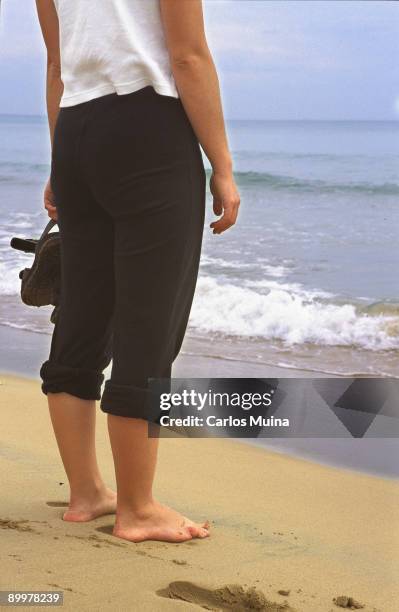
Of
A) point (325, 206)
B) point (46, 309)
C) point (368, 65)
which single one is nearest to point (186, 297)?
point (46, 309)

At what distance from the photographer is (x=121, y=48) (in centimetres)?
193

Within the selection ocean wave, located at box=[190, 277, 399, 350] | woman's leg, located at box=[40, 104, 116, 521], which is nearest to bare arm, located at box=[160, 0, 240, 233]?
woman's leg, located at box=[40, 104, 116, 521]

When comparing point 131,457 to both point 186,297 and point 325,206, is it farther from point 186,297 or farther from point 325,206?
point 325,206

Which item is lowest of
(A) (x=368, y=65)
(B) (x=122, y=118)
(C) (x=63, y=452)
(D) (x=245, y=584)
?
(D) (x=245, y=584)

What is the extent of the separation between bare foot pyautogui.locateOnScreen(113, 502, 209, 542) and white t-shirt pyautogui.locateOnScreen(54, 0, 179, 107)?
0.88 meters

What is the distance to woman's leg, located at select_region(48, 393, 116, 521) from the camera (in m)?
2.23

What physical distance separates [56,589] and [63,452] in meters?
0.50

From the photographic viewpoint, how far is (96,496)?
2295mm

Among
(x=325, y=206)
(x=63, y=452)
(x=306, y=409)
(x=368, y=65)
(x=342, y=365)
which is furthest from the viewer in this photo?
(x=368, y=65)

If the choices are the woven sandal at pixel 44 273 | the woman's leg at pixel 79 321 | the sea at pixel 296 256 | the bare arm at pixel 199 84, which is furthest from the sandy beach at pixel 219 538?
the sea at pixel 296 256

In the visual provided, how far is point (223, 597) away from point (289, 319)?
3.71 m

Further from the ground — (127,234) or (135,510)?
(127,234)

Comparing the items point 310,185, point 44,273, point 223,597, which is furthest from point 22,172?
point 223,597

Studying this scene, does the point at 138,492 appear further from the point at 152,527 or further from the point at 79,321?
the point at 79,321
